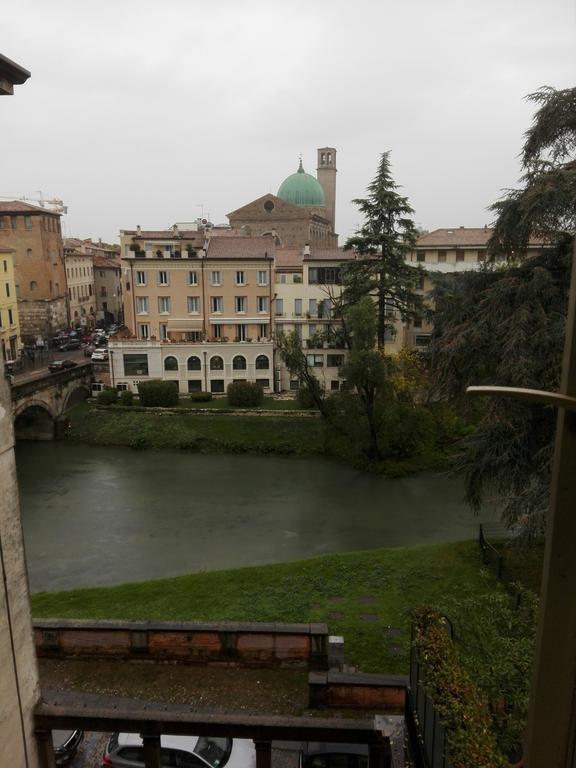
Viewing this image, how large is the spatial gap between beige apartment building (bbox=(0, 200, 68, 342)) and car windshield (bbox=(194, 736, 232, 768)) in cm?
4398

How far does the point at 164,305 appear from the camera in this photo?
35.7 metres

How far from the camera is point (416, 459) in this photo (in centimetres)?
2650

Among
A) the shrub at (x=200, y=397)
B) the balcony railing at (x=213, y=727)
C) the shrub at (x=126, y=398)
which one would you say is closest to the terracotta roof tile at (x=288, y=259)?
the shrub at (x=200, y=397)

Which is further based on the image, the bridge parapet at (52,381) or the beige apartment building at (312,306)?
the beige apartment building at (312,306)

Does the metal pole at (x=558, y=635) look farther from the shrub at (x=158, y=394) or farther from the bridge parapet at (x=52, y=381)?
the shrub at (x=158, y=394)

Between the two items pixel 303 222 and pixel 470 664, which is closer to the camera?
pixel 470 664

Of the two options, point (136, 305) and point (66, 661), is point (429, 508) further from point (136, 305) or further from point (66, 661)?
point (136, 305)

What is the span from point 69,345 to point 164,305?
12.9 m

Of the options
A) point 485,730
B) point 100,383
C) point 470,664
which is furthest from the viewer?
point 100,383

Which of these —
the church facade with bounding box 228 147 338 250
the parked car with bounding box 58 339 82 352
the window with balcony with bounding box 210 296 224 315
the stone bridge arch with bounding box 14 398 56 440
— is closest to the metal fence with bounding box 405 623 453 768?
the stone bridge arch with bounding box 14 398 56 440

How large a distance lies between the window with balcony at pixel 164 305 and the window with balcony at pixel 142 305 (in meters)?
0.82

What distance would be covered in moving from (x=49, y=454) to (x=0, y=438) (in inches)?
1114

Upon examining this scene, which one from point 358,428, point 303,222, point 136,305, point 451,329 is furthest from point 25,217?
point 451,329

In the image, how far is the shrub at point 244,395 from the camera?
32156 millimetres
